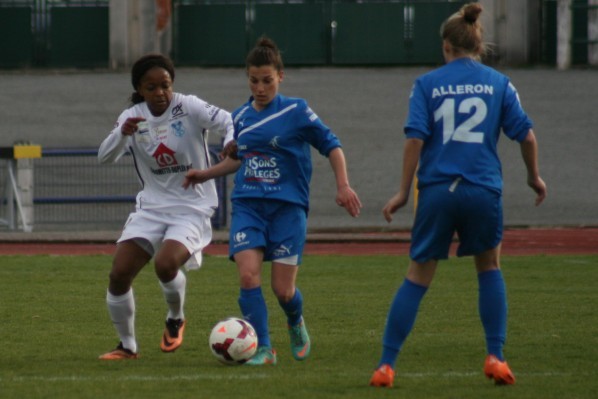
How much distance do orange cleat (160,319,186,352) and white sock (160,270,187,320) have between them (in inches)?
1.5

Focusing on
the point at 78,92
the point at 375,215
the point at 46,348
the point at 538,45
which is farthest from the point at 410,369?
the point at 538,45

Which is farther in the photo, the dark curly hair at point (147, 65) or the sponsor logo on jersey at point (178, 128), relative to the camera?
the sponsor logo on jersey at point (178, 128)

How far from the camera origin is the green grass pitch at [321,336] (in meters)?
6.51

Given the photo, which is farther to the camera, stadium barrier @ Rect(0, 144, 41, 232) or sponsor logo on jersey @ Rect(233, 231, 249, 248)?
stadium barrier @ Rect(0, 144, 41, 232)

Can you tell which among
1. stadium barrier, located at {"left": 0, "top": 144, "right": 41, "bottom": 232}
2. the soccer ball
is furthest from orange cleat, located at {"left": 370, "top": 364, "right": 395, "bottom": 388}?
stadium barrier, located at {"left": 0, "top": 144, "right": 41, "bottom": 232}

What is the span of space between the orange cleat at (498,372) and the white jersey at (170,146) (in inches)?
84.1

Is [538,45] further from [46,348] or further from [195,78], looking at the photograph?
[46,348]

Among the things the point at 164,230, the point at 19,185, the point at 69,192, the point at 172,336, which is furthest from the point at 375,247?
the point at 164,230

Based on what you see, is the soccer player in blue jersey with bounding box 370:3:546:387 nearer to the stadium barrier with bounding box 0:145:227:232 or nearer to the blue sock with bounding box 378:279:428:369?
the blue sock with bounding box 378:279:428:369

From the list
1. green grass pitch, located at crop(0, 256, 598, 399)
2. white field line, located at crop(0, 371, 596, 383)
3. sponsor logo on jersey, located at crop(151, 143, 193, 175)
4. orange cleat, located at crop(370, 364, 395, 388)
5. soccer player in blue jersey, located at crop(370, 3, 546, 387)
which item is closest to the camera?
soccer player in blue jersey, located at crop(370, 3, 546, 387)

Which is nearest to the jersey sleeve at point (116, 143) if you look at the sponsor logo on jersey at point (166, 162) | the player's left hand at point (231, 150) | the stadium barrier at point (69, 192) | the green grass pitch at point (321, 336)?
the sponsor logo on jersey at point (166, 162)

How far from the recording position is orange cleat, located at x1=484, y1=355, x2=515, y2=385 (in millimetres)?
6406

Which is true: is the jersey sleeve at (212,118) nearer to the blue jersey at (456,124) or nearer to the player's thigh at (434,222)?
the blue jersey at (456,124)

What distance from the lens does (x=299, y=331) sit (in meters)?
7.56
